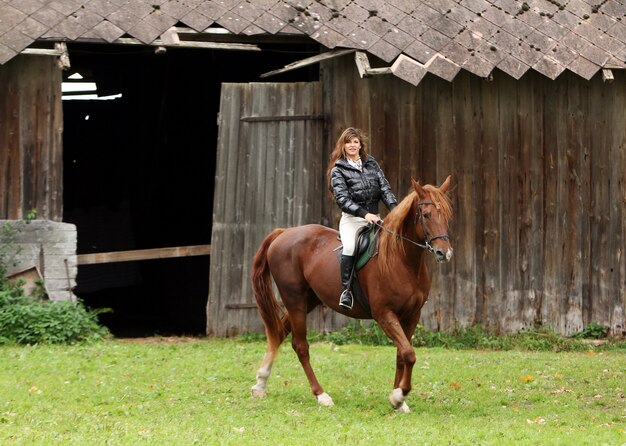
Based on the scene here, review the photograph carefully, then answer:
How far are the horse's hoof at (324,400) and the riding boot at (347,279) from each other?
0.86m

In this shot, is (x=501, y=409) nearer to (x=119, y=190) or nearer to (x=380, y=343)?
(x=380, y=343)

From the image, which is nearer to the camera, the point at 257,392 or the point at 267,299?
the point at 257,392

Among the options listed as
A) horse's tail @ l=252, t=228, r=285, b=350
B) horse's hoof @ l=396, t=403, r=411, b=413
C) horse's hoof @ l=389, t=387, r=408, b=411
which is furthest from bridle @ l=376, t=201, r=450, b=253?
horse's tail @ l=252, t=228, r=285, b=350

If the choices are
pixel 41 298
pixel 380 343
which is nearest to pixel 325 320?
pixel 380 343

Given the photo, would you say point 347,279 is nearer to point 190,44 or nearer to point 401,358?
point 401,358

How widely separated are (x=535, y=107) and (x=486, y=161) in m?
1.01

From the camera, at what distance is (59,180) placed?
1422cm

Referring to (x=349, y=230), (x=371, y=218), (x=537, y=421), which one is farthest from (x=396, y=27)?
(x=537, y=421)

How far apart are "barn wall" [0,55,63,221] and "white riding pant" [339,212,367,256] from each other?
541cm

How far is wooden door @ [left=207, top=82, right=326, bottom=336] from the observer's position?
14.7 metres

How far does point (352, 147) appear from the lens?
1023cm

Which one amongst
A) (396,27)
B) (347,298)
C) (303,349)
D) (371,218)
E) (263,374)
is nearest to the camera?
(371,218)

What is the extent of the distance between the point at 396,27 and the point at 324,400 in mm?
6310

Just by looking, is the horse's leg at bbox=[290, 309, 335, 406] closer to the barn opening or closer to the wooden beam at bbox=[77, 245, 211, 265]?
the wooden beam at bbox=[77, 245, 211, 265]
